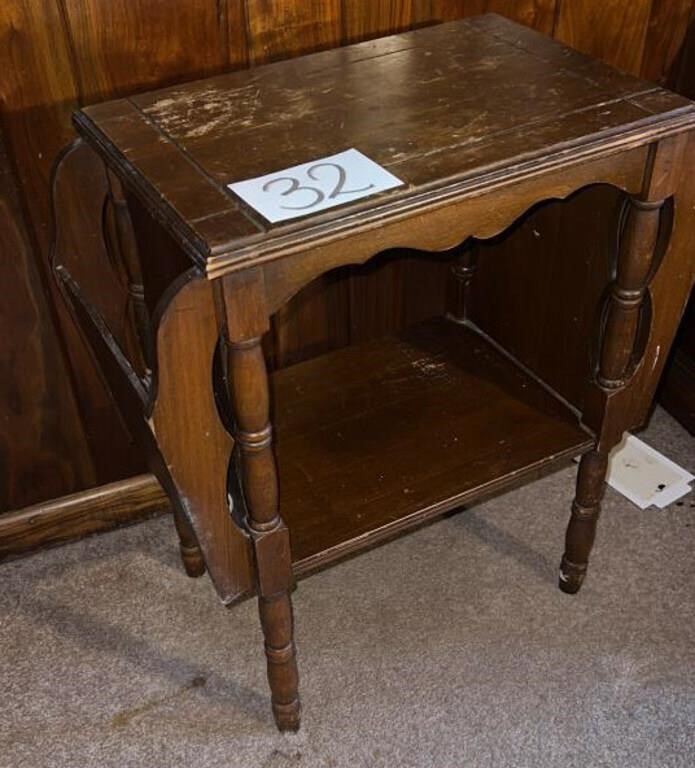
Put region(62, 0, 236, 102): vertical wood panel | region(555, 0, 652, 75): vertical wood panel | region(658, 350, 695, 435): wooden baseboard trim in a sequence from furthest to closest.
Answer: region(658, 350, 695, 435): wooden baseboard trim, region(555, 0, 652, 75): vertical wood panel, region(62, 0, 236, 102): vertical wood panel

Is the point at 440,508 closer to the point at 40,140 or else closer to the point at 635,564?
the point at 635,564

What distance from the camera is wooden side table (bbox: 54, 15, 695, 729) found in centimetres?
107

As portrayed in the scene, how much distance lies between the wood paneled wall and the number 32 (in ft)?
1.48

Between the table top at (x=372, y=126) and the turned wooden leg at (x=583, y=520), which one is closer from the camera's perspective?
the table top at (x=372, y=126)

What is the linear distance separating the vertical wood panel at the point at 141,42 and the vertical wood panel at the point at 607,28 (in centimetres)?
61

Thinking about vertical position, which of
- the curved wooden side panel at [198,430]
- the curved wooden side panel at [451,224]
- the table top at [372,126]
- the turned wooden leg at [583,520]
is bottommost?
the turned wooden leg at [583,520]

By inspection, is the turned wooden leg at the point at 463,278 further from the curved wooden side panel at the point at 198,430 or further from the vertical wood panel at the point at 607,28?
the curved wooden side panel at the point at 198,430

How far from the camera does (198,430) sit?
1.17 meters

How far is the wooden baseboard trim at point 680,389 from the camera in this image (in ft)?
6.80

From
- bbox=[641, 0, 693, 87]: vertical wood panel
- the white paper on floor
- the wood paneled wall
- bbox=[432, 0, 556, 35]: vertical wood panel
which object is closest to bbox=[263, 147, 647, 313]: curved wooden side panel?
the wood paneled wall

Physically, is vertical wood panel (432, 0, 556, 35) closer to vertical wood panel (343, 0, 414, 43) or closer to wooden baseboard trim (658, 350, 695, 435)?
vertical wood panel (343, 0, 414, 43)

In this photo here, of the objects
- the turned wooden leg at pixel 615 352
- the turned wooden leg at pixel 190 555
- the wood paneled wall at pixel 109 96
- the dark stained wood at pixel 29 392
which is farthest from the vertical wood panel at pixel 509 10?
the turned wooden leg at pixel 190 555

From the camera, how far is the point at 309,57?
1.39m

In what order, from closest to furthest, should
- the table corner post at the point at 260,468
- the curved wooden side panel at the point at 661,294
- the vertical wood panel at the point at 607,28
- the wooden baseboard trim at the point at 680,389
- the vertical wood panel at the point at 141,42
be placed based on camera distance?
the table corner post at the point at 260,468 < the curved wooden side panel at the point at 661,294 < the vertical wood panel at the point at 141,42 < the vertical wood panel at the point at 607,28 < the wooden baseboard trim at the point at 680,389
